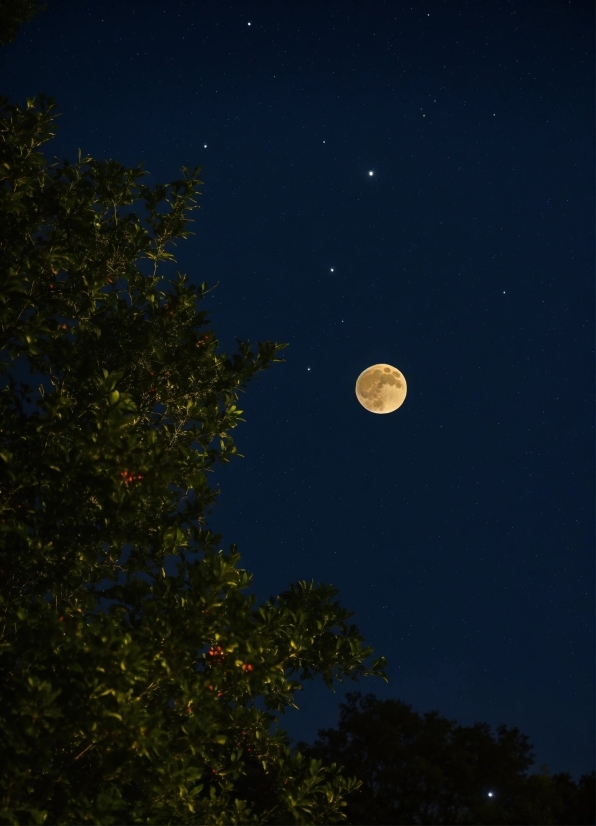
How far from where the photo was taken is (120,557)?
20.7ft

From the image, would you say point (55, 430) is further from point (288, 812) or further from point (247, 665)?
point (288, 812)

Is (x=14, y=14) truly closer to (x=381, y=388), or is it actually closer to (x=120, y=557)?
(x=120, y=557)

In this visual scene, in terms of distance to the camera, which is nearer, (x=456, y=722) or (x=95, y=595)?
(x=95, y=595)

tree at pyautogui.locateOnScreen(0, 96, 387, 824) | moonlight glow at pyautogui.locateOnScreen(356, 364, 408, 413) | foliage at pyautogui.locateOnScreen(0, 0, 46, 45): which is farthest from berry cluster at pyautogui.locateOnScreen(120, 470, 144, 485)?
moonlight glow at pyautogui.locateOnScreen(356, 364, 408, 413)

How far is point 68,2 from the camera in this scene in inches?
479

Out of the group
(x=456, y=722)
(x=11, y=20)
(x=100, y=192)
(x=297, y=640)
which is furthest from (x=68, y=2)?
(x=456, y=722)

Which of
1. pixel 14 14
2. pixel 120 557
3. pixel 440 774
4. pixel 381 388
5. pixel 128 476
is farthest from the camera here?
pixel 440 774

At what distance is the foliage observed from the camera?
24.8 feet

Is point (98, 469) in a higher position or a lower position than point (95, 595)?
higher

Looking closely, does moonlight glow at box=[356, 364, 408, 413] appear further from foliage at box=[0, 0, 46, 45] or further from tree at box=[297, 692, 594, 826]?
foliage at box=[0, 0, 46, 45]

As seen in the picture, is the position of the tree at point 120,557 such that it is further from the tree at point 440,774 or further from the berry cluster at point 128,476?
the tree at point 440,774

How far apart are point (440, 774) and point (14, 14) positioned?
24.1 meters

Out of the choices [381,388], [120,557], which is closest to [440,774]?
[381,388]

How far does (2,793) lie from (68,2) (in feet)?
41.8
